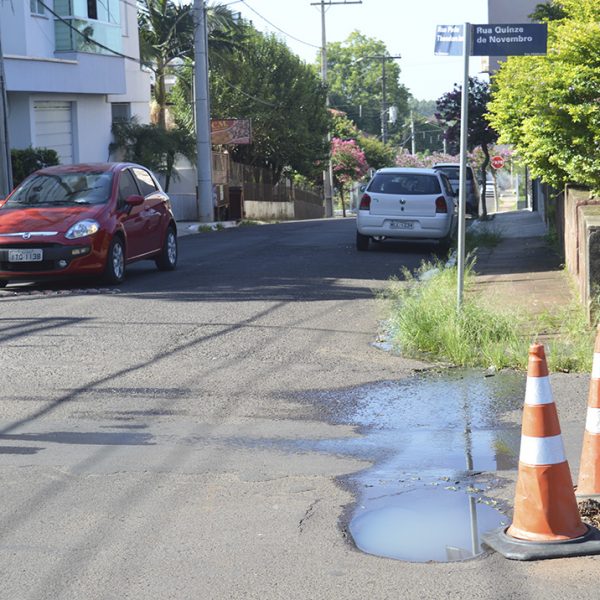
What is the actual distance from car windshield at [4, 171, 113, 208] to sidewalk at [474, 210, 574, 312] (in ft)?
16.9

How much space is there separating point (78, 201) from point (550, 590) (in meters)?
11.6

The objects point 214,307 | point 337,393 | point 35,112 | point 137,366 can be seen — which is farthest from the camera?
point 35,112

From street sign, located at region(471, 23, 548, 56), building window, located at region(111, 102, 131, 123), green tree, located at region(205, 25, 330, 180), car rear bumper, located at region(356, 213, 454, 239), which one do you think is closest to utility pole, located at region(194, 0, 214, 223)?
building window, located at region(111, 102, 131, 123)

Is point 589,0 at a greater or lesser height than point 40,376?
greater

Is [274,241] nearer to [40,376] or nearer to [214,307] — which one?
[214,307]

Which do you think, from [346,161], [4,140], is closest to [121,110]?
[4,140]

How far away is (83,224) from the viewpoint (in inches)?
575

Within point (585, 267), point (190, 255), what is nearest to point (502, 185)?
point (190, 255)

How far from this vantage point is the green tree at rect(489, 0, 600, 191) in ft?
43.3

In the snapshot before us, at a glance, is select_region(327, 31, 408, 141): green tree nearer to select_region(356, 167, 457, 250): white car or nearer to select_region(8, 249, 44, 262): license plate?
select_region(356, 167, 457, 250): white car

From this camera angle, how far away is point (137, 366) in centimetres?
969

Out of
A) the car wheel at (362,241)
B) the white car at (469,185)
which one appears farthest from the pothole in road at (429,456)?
the white car at (469,185)

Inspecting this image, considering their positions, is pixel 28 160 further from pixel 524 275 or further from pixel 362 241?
pixel 524 275

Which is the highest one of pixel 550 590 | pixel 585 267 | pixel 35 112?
pixel 35 112
